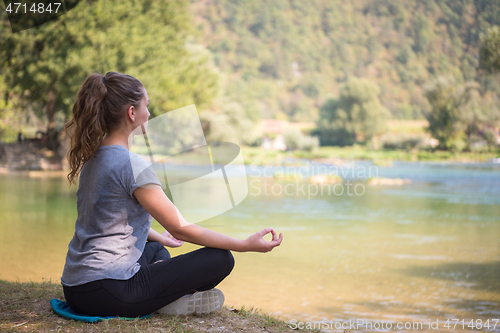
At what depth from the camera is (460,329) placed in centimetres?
310

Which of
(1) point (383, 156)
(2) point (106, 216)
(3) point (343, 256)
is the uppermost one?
(2) point (106, 216)

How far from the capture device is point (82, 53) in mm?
15805

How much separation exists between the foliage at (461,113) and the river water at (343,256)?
2988 centimetres

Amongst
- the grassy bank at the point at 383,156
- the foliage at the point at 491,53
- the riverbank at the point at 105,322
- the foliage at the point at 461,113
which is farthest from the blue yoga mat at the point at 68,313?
the foliage at the point at 461,113

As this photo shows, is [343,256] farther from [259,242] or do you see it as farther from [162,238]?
Result: [259,242]

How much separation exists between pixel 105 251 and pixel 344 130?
169ft

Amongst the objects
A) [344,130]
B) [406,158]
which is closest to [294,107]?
[344,130]

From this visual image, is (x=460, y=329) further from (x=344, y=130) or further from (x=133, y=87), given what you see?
(x=344, y=130)

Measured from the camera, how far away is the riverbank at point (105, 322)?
1608 millimetres

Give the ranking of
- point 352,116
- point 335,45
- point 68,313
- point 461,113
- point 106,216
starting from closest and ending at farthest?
point 106,216 < point 68,313 < point 461,113 < point 352,116 < point 335,45

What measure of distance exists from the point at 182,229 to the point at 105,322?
1.45 feet

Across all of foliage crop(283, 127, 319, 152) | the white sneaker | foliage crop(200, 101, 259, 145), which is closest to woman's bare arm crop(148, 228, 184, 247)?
the white sneaker

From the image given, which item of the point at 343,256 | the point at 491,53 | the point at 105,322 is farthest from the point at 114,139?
the point at 491,53

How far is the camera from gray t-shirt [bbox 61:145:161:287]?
152cm
